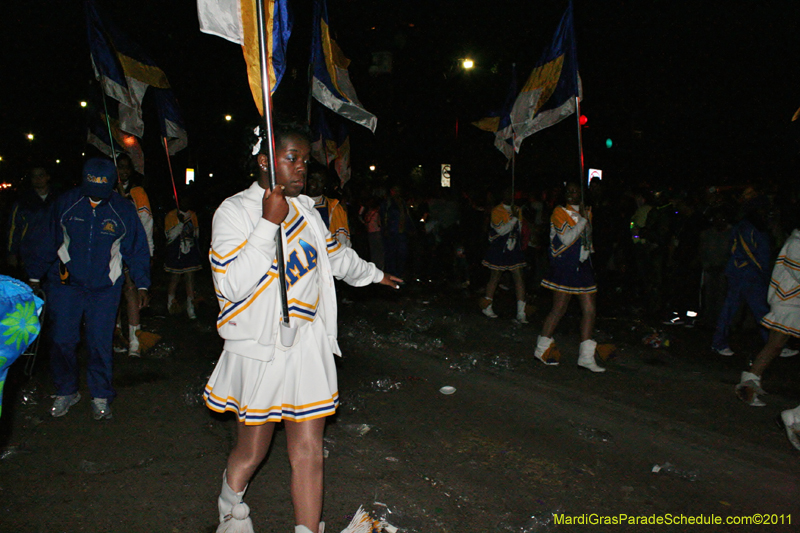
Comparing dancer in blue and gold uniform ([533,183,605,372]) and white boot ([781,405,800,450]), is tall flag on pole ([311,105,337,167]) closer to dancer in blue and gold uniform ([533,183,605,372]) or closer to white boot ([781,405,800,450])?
dancer in blue and gold uniform ([533,183,605,372])

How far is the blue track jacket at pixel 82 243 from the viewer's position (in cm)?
456

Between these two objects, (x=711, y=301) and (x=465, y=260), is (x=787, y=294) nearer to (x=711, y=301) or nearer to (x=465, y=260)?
(x=711, y=301)

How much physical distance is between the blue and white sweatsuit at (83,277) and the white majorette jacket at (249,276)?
2573mm

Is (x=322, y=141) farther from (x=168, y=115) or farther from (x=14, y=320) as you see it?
(x=14, y=320)

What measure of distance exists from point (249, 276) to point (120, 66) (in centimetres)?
707

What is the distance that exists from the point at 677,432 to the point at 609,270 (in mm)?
7341

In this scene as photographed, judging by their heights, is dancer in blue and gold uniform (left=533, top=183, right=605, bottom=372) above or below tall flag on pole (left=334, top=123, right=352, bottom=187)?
below

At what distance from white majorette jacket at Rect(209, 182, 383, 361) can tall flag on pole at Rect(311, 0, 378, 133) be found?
3.90 metres

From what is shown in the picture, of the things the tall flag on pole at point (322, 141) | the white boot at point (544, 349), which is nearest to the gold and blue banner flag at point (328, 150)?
the tall flag on pole at point (322, 141)

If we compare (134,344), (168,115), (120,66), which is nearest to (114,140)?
(168,115)

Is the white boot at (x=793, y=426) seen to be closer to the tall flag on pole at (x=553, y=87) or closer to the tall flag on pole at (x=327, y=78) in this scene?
the tall flag on pole at (x=553, y=87)

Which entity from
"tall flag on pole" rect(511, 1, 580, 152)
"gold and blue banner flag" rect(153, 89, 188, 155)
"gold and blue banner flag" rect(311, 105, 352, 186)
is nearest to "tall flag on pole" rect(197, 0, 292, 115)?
"tall flag on pole" rect(511, 1, 580, 152)

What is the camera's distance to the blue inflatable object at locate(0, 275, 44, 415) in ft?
6.44

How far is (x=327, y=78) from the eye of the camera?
7.56 metres
